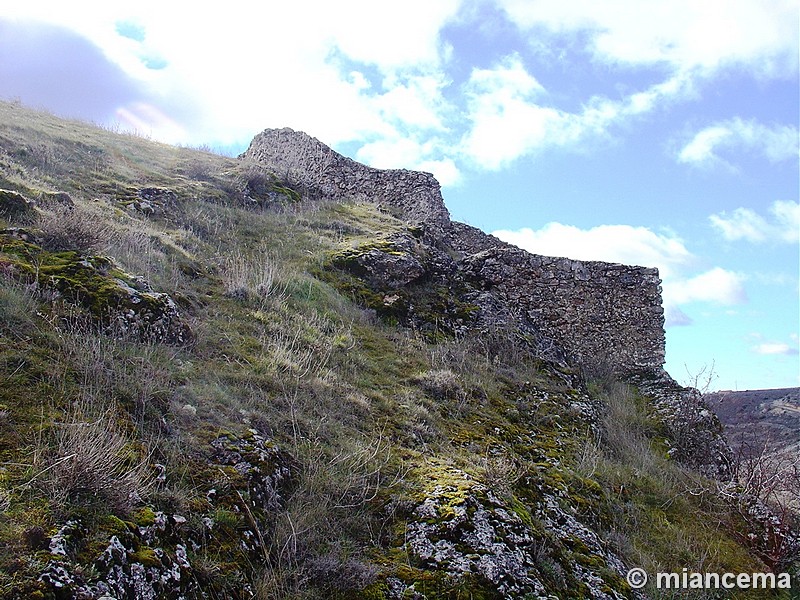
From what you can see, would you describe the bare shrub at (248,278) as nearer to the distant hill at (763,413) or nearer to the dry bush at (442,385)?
the dry bush at (442,385)

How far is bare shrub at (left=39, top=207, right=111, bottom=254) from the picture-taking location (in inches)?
229

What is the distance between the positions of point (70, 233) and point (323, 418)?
3478 millimetres

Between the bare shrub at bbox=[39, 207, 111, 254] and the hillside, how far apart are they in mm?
37

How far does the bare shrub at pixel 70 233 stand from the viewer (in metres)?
5.82

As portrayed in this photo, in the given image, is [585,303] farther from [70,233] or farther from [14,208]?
[14,208]

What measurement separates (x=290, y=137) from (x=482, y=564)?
1648 centimetres

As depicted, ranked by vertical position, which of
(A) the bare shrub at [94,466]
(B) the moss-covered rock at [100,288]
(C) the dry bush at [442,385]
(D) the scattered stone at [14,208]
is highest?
(D) the scattered stone at [14,208]

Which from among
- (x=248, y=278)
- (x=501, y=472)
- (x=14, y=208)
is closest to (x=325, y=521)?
(x=501, y=472)

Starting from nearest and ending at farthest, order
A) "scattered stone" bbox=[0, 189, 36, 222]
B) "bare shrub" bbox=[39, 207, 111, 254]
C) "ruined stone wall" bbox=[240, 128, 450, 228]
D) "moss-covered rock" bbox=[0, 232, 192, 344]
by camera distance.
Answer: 1. "moss-covered rock" bbox=[0, 232, 192, 344]
2. "bare shrub" bbox=[39, 207, 111, 254]
3. "scattered stone" bbox=[0, 189, 36, 222]
4. "ruined stone wall" bbox=[240, 128, 450, 228]

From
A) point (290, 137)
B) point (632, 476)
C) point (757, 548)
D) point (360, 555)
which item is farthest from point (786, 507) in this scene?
point (290, 137)

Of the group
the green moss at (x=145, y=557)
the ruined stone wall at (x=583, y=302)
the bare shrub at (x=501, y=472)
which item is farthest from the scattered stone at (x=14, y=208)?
the ruined stone wall at (x=583, y=302)

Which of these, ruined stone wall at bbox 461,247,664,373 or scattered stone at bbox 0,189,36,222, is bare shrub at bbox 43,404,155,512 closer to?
scattered stone at bbox 0,189,36,222

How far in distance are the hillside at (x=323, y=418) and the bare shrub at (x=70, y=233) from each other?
4 cm

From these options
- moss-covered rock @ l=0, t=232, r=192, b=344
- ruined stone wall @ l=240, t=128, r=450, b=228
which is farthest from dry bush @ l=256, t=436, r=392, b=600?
ruined stone wall @ l=240, t=128, r=450, b=228
